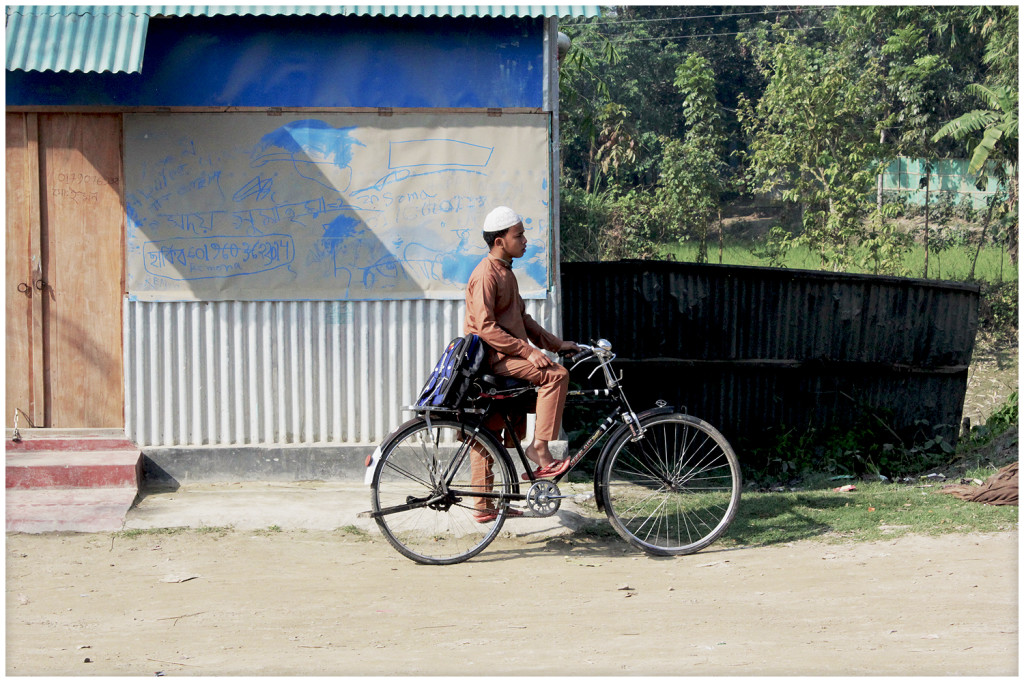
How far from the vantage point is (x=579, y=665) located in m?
4.12

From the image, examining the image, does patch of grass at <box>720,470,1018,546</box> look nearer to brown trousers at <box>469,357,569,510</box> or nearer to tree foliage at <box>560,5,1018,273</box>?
brown trousers at <box>469,357,569,510</box>

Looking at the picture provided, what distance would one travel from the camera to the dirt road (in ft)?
13.7

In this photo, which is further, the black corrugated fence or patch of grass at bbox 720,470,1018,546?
the black corrugated fence

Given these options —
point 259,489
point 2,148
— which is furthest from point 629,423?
point 2,148

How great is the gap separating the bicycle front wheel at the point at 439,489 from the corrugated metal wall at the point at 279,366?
1.43 m

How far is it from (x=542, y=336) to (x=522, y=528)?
1.24 m

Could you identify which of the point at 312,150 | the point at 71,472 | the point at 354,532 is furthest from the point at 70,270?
the point at 354,532

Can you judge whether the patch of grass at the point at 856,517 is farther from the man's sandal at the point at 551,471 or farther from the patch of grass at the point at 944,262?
the patch of grass at the point at 944,262

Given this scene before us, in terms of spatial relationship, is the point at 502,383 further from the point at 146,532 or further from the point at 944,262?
the point at 944,262

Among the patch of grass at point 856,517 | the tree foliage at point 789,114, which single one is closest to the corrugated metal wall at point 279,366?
the patch of grass at point 856,517

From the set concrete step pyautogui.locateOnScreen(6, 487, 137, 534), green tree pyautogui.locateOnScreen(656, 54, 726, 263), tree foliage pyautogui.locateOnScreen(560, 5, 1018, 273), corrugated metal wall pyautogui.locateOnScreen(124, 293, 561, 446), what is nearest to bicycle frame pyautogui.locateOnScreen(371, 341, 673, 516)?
corrugated metal wall pyautogui.locateOnScreen(124, 293, 561, 446)

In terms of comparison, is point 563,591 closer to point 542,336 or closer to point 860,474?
point 542,336

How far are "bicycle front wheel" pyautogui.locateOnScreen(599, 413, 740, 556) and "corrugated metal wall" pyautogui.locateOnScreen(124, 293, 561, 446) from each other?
5.13ft

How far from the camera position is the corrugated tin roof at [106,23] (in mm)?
6277
